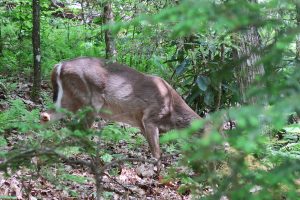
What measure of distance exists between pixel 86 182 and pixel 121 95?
3.02 metres

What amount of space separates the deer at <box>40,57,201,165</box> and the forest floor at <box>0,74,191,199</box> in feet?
1.74

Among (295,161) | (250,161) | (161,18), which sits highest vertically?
(161,18)

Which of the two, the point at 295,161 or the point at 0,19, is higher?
the point at 295,161

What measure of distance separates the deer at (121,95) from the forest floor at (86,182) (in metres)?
0.53

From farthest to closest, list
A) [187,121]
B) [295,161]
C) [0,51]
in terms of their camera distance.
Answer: [0,51] < [187,121] < [295,161]

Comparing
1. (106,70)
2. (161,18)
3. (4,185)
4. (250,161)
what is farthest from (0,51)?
(161,18)

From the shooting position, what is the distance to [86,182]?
6.62m

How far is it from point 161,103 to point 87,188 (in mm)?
3205

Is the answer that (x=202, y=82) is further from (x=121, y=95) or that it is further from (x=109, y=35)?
(x=109, y=35)

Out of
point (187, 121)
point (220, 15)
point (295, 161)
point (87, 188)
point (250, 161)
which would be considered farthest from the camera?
point (187, 121)

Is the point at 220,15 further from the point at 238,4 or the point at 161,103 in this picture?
the point at 161,103

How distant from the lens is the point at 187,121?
9180mm

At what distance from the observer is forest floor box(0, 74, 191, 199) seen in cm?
526

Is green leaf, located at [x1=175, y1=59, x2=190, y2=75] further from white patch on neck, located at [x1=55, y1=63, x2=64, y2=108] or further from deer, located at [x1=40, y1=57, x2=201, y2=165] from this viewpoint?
white patch on neck, located at [x1=55, y1=63, x2=64, y2=108]
